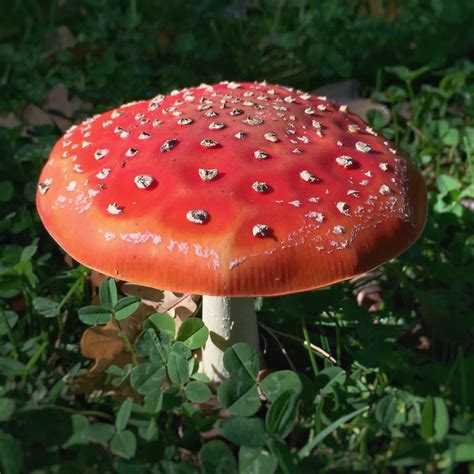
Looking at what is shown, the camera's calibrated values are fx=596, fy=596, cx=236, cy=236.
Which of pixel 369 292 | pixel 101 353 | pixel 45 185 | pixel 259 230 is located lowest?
pixel 369 292

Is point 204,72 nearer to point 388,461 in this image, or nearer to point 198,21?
point 198,21

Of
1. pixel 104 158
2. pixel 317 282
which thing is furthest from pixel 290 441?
pixel 104 158

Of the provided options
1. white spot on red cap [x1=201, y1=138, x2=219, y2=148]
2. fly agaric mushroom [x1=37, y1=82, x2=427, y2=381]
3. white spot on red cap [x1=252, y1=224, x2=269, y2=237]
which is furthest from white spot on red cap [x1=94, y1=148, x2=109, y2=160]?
white spot on red cap [x1=252, y1=224, x2=269, y2=237]

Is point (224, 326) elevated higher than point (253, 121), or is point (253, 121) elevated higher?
point (253, 121)

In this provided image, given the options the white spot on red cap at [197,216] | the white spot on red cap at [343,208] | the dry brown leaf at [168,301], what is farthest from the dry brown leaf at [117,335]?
the white spot on red cap at [343,208]

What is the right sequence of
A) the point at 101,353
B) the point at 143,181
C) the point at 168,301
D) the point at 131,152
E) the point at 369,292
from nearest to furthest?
the point at 143,181 < the point at 131,152 < the point at 101,353 < the point at 168,301 < the point at 369,292

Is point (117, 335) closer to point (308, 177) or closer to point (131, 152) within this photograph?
point (131, 152)

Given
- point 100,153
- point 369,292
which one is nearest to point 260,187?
point 100,153

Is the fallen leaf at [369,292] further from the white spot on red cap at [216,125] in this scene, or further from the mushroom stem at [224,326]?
the white spot on red cap at [216,125]
